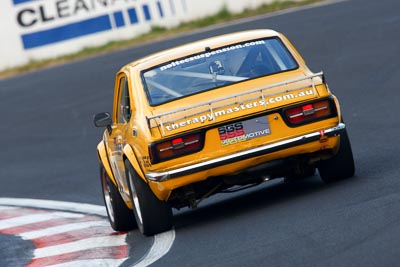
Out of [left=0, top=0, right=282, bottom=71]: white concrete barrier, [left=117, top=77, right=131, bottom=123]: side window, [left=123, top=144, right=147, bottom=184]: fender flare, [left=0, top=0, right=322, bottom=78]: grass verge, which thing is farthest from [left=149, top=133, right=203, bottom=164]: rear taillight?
[left=0, top=0, right=282, bottom=71]: white concrete barrier

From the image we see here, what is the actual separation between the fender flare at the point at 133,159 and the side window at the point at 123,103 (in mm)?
453

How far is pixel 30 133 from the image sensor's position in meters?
19.0

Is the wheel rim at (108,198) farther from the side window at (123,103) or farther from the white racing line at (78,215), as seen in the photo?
the side window at (123,103)

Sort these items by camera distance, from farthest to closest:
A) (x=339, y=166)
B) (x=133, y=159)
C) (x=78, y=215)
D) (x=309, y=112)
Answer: (x=78, y=215) < (x=339, y=166) < (x=133, y=159) < (x=309, y=112)

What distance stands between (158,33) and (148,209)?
18.5m

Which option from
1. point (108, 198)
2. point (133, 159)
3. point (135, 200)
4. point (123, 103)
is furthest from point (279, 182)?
point (133, 159)

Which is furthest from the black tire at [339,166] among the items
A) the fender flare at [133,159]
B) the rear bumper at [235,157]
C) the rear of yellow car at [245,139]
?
the fender flare at [133,159]

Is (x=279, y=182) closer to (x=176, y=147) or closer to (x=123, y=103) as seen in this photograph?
(x=123, y=103)

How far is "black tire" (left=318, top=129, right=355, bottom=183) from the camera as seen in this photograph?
940cm

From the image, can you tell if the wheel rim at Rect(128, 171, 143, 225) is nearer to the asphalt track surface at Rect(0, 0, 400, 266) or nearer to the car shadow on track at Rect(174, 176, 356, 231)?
the asphalt track surface at Rect(0, 0, 400, 266)

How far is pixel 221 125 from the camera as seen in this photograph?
875 centimetres

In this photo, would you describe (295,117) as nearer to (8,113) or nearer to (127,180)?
(127,180)

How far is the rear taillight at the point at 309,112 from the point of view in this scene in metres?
8.86

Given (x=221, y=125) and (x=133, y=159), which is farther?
(x=133, y=159)
